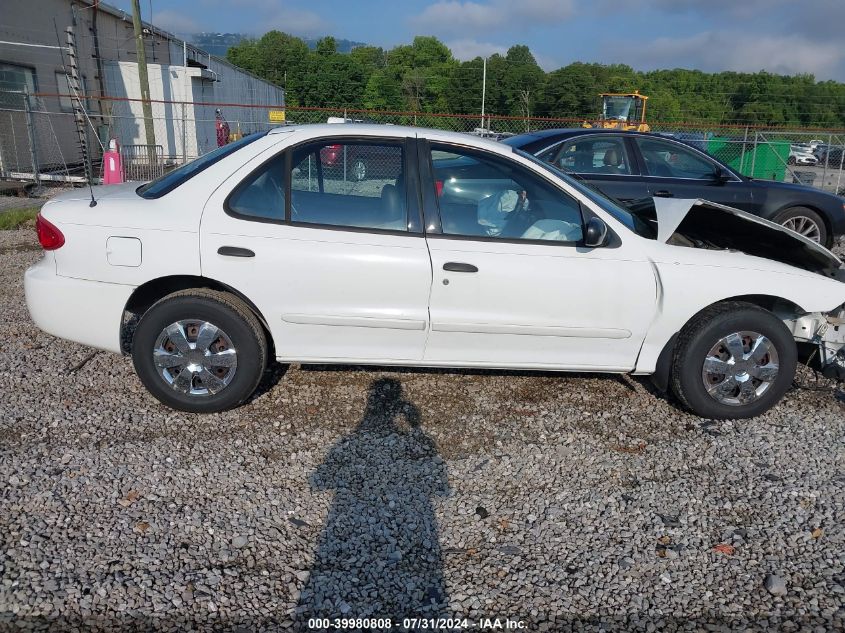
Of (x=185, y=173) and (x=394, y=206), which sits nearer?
(x=394, y=206)

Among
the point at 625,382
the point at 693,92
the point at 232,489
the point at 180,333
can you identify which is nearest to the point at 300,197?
the point at 180,333

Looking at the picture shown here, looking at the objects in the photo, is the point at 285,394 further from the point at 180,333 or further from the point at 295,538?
the point at 295,538

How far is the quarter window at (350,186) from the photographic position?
407 centimetres

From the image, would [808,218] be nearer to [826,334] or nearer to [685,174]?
[685,174]

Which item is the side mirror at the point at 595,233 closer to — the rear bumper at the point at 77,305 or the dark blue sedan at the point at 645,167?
the rear bumper at the point at 77,305

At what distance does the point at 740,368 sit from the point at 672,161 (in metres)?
4.29

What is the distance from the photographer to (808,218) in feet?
28.5

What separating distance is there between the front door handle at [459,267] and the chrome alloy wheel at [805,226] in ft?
20.4

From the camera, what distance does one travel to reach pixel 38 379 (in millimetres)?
4715

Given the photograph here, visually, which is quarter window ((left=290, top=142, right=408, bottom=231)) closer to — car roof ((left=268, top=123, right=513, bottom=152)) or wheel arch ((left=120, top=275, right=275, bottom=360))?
car roof ((left=268, top=123, right=513, bottom=152))

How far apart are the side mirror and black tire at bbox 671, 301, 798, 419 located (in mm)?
802

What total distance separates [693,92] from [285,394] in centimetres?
6294

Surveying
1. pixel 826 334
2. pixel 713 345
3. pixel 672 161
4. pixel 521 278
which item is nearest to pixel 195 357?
pixel 521 278

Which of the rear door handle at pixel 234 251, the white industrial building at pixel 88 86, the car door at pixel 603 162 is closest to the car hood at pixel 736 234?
the rear door handle at pixel 234 251
